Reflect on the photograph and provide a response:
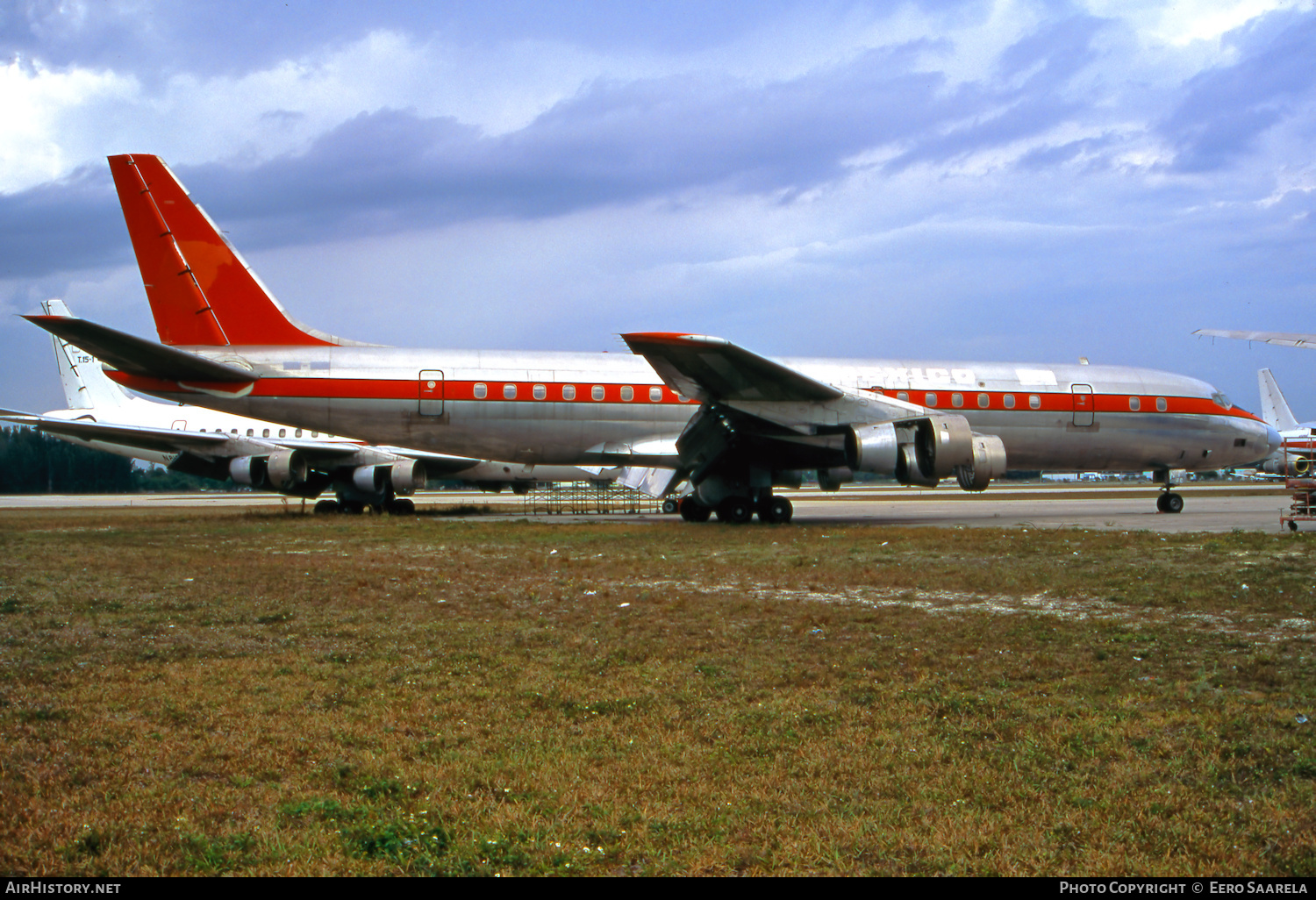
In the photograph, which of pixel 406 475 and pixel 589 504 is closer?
pixel 406 475

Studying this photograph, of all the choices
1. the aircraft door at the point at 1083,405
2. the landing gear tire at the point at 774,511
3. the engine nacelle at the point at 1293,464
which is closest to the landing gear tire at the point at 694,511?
the landing gear tire at the point at 774,511

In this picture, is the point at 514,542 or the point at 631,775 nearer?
the point at 631,775

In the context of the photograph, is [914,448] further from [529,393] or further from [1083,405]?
[529,393]

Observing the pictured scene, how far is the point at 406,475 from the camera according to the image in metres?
24.4

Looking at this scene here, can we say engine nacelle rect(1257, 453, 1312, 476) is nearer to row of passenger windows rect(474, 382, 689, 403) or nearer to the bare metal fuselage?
the bare metal fuselage

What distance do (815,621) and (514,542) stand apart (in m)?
8.20

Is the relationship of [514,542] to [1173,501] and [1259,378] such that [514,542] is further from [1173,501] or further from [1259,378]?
[1259,378]

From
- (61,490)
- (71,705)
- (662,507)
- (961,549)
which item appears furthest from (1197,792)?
(61,490)

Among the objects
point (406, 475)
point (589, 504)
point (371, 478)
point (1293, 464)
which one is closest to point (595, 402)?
point (406, 475)

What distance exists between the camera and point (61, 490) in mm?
78625

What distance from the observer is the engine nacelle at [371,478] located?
25000 millimetres

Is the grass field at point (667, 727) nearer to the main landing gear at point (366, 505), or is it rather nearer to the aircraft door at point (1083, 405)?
the aircraft door at point (1083, 405)

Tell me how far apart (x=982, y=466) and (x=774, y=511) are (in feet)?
13.4

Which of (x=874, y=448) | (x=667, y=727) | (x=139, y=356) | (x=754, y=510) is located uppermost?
(x=139, y=356)
